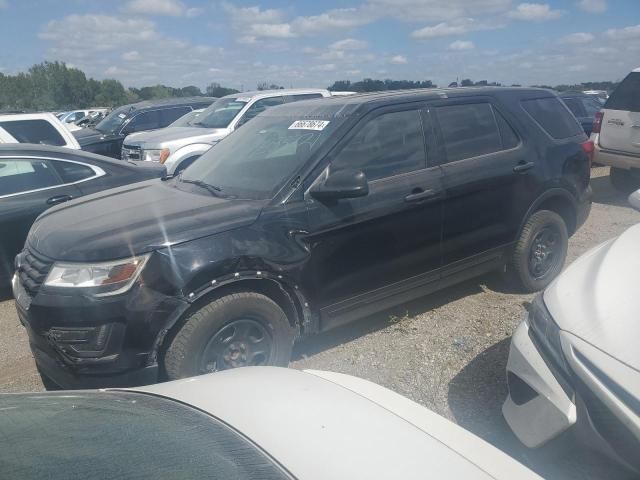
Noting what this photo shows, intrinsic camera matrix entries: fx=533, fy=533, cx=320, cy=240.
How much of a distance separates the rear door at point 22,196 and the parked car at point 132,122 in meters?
7.15

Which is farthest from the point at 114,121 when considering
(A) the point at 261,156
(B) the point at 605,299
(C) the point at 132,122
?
(B) the point at 605,299

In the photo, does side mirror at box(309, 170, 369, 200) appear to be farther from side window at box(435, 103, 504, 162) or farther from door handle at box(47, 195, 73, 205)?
door handle at box(47, 195, 73, 205)

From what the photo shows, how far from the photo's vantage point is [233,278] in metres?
3.05

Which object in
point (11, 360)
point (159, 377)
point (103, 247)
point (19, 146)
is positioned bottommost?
point (11, 360)

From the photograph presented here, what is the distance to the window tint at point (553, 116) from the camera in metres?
4.70

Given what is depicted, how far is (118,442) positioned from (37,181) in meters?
4.72

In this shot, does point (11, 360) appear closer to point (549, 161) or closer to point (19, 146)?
point (19, 146)

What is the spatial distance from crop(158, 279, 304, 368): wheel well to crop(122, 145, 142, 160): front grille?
7052 millimetres

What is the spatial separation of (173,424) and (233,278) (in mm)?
1476

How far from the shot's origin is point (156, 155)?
9.14 m

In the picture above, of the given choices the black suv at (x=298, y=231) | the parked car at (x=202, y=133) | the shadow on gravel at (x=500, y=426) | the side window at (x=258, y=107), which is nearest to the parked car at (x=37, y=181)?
the black suv at (x=298, y=231)

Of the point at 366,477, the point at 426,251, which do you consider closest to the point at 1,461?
the point at 366,477

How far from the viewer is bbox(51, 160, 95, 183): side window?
5.54 meters

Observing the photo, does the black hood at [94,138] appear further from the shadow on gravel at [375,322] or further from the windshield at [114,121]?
the shadow on gravel at [375,322]
